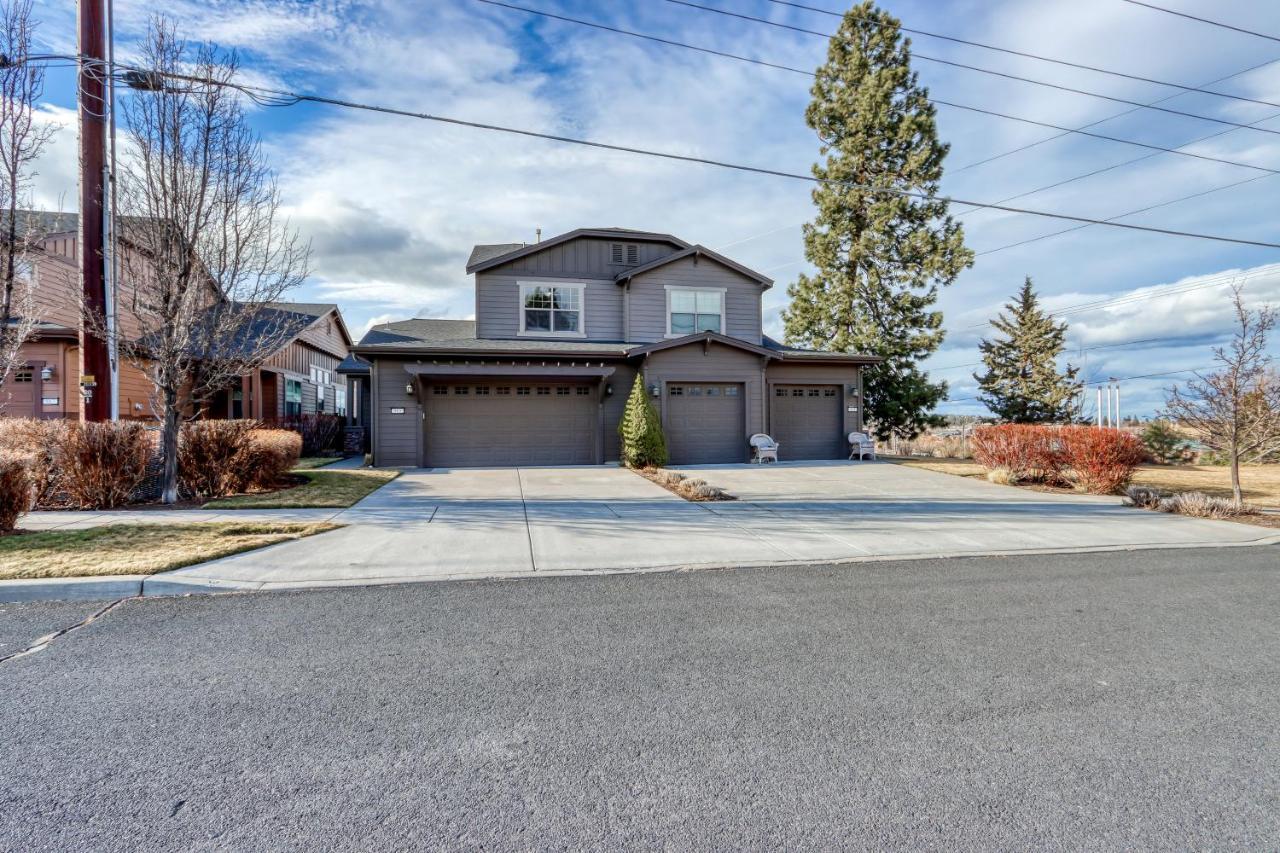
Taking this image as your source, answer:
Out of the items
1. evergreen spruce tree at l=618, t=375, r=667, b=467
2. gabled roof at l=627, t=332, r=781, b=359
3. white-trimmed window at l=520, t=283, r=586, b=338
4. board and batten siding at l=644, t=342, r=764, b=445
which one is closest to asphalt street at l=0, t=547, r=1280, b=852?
evergreen spruce tree at l=618, t=375, r=667, b=467

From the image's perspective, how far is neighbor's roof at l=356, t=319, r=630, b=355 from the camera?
14.9 m

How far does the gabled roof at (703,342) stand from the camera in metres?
15.5

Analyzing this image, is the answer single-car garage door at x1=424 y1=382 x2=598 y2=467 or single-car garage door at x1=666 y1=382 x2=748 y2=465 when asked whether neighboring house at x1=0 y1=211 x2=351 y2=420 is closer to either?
single-car garage door at x1=424 y1=382 x2=598 y2=467

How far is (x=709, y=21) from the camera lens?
923 centimetres

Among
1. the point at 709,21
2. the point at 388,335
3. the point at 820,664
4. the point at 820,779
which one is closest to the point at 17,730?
the point at 820,779

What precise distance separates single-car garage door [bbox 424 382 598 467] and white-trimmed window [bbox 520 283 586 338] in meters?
2.25

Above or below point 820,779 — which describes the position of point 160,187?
above

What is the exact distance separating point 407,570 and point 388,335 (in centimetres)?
1195

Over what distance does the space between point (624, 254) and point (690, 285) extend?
87.3 inches

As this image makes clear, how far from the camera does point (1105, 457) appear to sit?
11.9 metres

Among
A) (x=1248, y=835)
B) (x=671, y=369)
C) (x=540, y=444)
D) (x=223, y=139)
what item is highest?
(x=223, y=139)

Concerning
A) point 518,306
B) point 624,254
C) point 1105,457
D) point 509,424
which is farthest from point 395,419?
point 1105,457

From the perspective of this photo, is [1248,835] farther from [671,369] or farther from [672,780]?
[671,369]

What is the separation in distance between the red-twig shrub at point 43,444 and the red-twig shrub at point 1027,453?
671 inches
